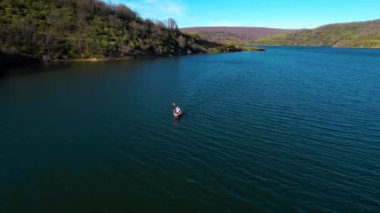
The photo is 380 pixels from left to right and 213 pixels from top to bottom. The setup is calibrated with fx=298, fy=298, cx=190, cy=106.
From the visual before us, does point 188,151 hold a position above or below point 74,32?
below

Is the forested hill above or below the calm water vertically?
above

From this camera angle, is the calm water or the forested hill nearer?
the calm water

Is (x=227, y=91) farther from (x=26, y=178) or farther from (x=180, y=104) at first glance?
(x=26, y=178)

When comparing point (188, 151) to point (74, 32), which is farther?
point (74, 32)

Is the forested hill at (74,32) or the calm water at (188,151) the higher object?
the forested hill at (74,32)

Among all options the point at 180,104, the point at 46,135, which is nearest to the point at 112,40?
the point at 180,104
